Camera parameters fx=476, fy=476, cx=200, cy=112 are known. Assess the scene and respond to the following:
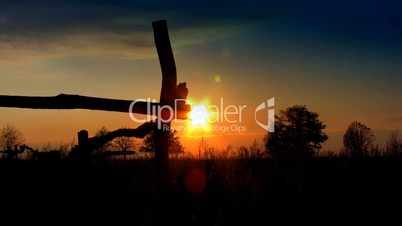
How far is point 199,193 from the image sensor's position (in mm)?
8859

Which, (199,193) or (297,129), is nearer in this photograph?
(199,193)

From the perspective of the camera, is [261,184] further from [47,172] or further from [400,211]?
[47,172]

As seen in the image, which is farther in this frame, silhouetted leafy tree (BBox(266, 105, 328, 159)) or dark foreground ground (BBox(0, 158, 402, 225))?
silhouetted leafy tree (BBox(266, 105, 328, 159))

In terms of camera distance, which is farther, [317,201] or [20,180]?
[20,180]

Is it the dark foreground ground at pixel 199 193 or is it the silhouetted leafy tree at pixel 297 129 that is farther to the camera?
the silhouetted leafy tree at pixel 297 129

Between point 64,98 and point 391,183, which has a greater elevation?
point 64,98

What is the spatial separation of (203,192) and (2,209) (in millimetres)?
3629

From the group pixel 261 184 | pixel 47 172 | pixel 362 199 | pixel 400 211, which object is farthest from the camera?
pixel 47 172

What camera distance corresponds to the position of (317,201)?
8.57m

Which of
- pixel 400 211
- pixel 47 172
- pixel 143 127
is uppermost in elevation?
pixel 143 127

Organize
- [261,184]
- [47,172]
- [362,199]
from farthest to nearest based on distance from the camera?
[47,172]
[261,184]
[362,199]

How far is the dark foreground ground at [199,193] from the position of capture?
26.1 feet

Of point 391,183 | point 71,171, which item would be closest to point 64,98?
point 71,171

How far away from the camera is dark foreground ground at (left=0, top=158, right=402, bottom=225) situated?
7952 mm
